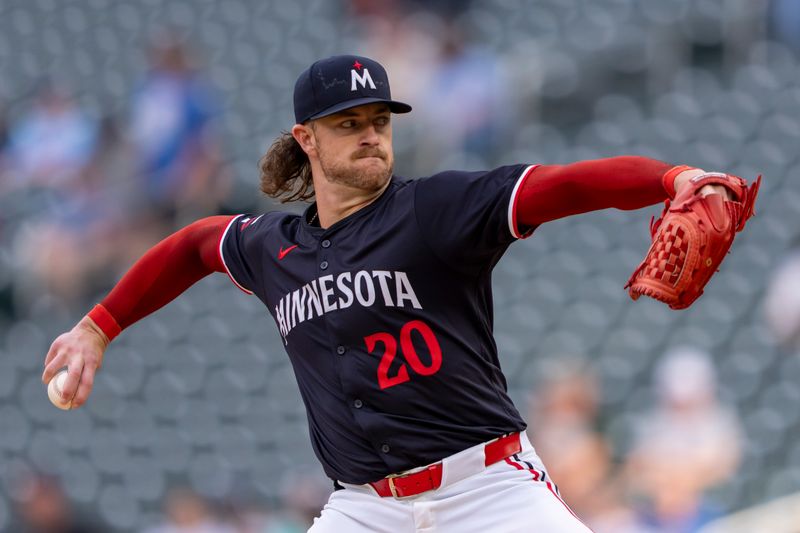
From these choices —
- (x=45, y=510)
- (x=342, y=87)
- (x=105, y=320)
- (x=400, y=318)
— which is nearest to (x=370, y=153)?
(x=342, y=87)

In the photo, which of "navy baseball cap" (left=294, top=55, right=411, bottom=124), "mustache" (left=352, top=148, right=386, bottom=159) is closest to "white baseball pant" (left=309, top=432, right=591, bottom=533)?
"mustache" (left=352, top=148, right=386, bottom=159)

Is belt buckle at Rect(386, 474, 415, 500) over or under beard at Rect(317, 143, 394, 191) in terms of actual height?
under

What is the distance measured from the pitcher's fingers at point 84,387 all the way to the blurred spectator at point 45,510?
405cm

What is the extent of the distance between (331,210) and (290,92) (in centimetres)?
554

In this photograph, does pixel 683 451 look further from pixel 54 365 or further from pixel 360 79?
pixel 54 365

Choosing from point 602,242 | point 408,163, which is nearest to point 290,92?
point 408,163

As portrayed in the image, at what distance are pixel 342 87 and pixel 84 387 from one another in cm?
106

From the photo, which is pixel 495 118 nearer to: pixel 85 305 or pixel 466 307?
pixel 85 305

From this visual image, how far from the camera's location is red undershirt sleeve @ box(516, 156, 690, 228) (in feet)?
8.14

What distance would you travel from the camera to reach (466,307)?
296 centimetres

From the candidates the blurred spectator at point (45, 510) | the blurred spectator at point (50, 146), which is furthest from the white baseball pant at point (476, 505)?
the blurred spectator at point (50, 146)

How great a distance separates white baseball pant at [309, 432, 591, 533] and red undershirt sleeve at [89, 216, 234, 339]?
0.95 meters

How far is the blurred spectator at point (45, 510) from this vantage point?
6.95 meters

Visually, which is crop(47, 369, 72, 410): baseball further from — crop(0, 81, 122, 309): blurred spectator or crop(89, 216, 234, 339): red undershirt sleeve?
crop(0, 81, 122, 309): blurred spectator
